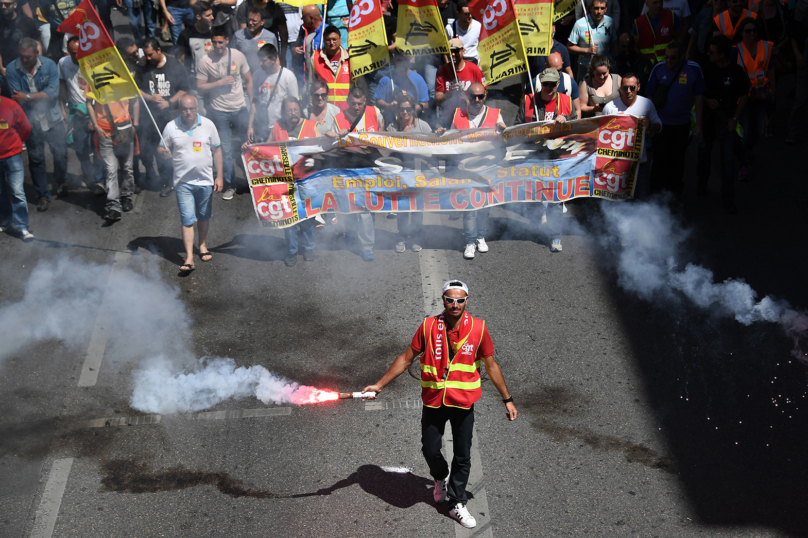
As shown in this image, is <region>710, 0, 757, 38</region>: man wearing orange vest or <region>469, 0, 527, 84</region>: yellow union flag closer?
<region>469, 0, 527, 84</region>: yellow union flag

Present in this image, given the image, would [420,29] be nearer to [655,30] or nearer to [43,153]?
[655,30]

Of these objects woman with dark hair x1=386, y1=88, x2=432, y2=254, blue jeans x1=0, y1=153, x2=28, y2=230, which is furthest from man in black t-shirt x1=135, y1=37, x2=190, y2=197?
woman with dark hair x1=386, y1=88, x2=432, y2=254

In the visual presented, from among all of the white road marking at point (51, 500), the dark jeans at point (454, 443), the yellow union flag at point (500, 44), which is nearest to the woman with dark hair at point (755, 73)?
the yellow union flag at point (500, 44)

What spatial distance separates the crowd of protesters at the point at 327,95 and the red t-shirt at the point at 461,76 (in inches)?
0.7

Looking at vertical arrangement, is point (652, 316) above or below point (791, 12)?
below

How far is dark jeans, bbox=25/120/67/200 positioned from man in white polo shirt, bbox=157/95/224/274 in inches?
96.5

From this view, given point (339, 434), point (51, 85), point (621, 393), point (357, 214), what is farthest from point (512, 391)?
point (51, 85)

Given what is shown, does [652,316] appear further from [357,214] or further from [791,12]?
[791,12]

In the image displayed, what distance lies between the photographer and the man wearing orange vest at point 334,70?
9.92 m

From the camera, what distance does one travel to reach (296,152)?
8648 millimetres

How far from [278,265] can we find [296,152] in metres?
1.36

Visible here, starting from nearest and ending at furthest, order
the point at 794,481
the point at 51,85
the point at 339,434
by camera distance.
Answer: the point at 794,481, the point at 339,434, the point at 51,85

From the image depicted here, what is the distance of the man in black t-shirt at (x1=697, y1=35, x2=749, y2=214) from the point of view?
9.32 m

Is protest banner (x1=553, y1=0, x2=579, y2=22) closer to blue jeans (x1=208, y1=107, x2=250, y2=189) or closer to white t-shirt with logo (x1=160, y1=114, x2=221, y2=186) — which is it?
blue jeans (x1=208, y1=107, x2=250, y2=189)
